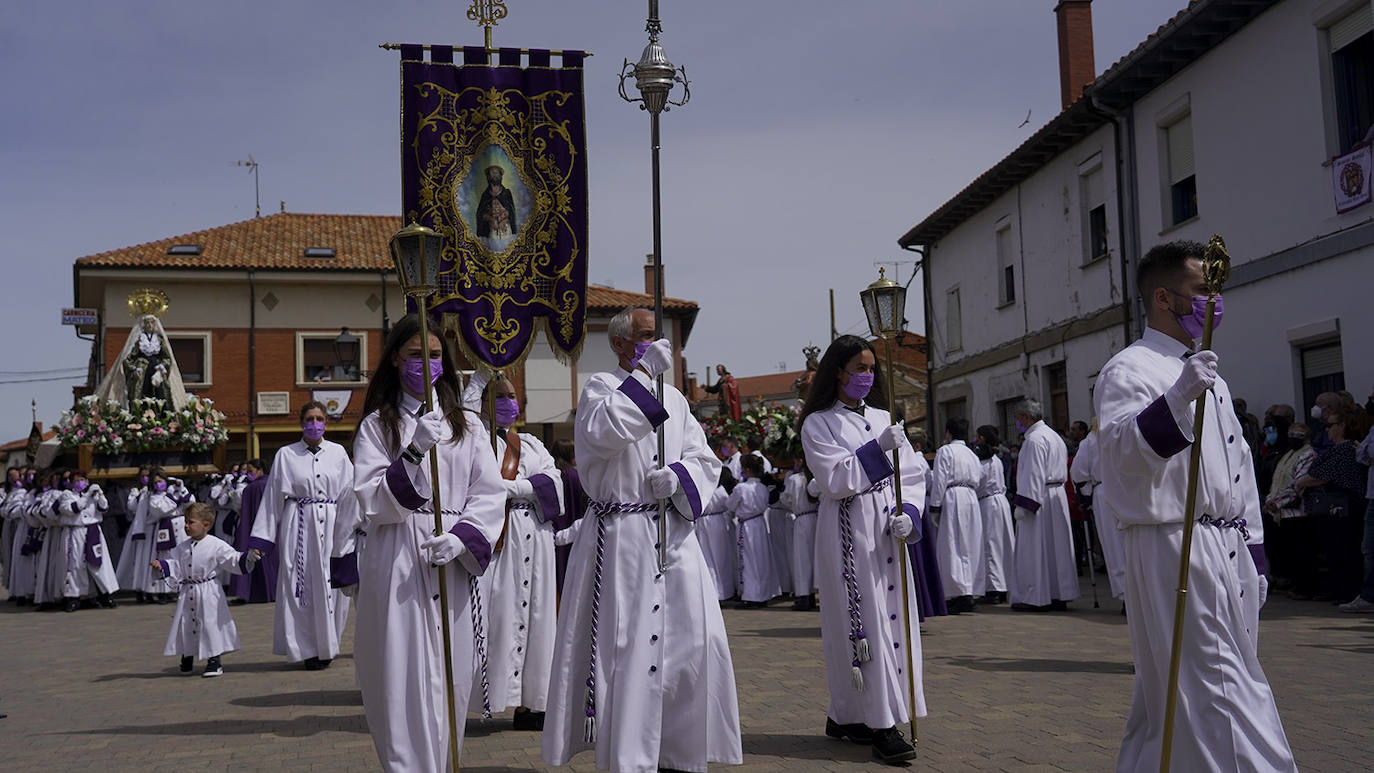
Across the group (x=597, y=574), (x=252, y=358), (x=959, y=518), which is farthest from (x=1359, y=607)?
(x=252, y=358)

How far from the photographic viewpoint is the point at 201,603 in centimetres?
1021

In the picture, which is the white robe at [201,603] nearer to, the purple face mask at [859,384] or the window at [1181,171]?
the purple face mask at [859,384]

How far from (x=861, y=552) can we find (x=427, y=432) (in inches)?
101

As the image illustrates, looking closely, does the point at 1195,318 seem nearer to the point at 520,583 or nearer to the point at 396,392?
the point at 396,392

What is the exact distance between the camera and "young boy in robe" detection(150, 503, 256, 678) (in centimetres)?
1019

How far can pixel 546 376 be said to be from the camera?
39.9 meters

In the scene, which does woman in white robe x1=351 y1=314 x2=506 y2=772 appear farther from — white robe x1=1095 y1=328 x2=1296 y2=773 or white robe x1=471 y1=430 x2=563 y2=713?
white robe x1=1095 y1=328 x2=1296 y2=773

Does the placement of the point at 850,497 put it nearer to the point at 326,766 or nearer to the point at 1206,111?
the point at 326,766

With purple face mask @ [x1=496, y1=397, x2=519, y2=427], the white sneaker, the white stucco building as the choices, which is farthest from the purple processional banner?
the white stucco building

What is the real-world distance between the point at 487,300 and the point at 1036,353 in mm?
17234

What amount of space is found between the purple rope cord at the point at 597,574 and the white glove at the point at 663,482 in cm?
18

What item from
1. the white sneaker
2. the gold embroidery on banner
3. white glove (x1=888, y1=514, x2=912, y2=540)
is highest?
the gold embroidery on banner

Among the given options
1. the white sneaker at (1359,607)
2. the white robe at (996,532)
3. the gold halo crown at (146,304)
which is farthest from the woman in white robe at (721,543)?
the gold halo crown at (146,304)

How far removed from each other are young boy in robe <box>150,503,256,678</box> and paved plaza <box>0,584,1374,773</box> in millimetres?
235
